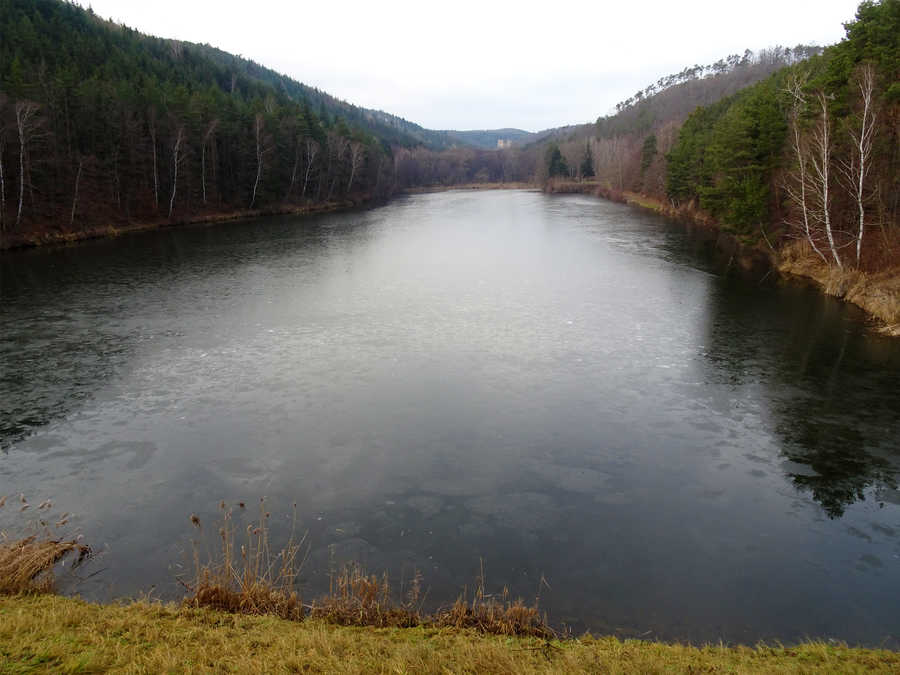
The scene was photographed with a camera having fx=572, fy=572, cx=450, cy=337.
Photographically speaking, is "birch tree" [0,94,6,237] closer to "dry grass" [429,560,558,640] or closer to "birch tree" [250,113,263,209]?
"birch tree" [250,113,263,209]

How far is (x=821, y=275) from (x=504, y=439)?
23.5 metres

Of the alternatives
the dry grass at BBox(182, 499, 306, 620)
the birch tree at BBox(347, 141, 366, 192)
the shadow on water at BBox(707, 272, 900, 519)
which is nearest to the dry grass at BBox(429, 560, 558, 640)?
the dry grass at BBox(182, 499, 306, 620)

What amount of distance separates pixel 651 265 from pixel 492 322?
1594 cm

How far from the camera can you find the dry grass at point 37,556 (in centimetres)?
758

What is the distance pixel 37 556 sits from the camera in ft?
26.8

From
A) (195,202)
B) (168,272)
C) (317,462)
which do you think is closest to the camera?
(317,462)

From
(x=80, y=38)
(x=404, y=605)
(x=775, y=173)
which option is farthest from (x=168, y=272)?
(x=80, y=38)

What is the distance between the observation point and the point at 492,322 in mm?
21859

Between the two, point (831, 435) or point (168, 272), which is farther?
point (168, 272)

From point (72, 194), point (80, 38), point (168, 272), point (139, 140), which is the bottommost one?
point (168, 272)

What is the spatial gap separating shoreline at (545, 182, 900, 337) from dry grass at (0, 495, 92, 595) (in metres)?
24.0

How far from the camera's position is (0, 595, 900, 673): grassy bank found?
219 inches

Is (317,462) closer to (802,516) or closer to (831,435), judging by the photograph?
(802,516)

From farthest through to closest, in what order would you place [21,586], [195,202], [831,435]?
[195,202]
[831,435]
[21,586]
